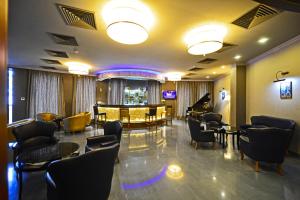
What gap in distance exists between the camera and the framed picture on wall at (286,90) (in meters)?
4.26

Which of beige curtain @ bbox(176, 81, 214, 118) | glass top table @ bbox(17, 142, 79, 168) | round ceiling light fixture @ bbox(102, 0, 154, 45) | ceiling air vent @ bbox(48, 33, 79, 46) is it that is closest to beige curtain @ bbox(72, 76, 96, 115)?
ceiling air vent @ bbox(48, 33, 79, 46)

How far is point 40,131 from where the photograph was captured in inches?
143

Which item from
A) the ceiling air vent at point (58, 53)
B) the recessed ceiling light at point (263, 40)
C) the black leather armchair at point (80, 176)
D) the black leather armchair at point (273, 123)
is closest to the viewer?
the black leather armchair at point (80, 176)

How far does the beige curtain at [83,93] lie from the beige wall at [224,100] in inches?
349

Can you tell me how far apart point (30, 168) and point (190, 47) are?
4125mm

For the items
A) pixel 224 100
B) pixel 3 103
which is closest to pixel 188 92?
pixel 224 100

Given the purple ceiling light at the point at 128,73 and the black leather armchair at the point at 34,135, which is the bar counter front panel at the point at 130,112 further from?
the black leather armchair at the point at 34,135

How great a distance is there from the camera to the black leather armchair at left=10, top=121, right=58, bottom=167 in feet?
10.4

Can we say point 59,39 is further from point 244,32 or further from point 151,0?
point 244,32

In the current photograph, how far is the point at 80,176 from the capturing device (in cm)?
152

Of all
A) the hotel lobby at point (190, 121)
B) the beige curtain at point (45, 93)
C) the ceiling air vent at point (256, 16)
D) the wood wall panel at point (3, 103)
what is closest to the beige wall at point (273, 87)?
the hotel lobby at point (190, 121)

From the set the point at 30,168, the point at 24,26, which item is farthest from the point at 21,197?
the point at 24,26

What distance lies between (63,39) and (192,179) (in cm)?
485

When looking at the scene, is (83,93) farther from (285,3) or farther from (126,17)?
(285,3)
